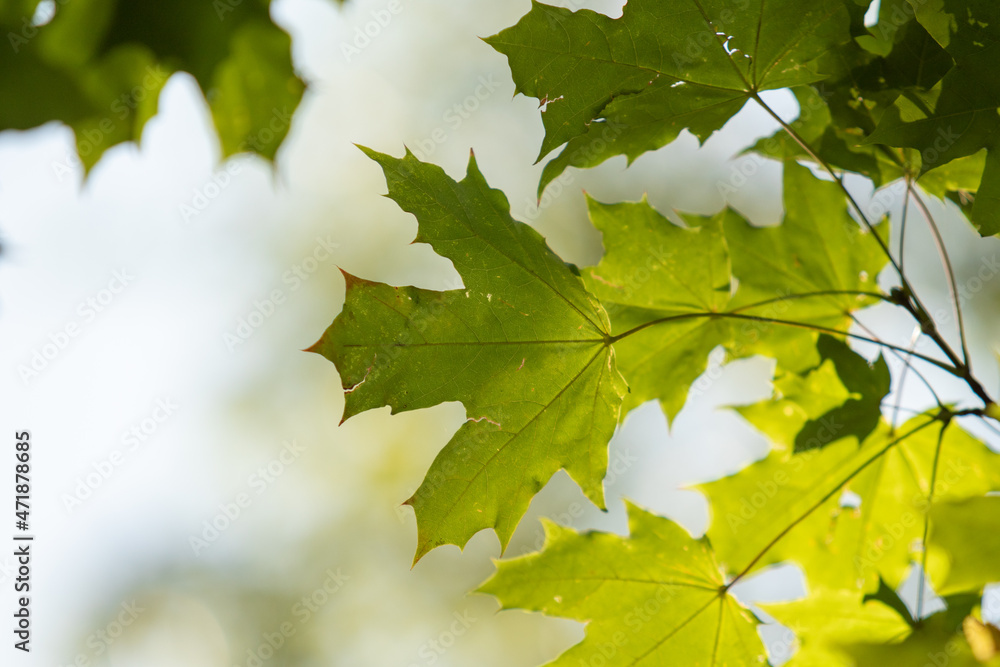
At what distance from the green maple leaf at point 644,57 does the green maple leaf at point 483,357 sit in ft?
0.57

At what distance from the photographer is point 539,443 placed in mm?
1177

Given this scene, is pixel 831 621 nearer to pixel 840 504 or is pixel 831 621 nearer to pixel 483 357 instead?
pixel 840 504

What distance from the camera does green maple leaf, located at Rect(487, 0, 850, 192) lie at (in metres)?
1.08

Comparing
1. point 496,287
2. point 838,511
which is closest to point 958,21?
point 496,287

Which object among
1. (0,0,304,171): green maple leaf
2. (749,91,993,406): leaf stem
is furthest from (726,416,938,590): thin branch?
(0,0,304,171): green maple leaf

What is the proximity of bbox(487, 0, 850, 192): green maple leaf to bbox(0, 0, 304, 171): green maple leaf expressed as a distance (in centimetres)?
43

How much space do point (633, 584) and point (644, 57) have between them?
105cm

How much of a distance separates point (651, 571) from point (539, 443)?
437 millimetres

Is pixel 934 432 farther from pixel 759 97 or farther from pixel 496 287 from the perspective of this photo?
pixel 496 287

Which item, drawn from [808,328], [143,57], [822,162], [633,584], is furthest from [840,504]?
[143,57]

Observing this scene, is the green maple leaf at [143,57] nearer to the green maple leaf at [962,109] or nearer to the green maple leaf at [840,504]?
the green maple leaf at [962,109]

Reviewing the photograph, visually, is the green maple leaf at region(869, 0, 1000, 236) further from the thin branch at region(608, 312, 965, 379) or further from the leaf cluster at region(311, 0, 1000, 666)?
the thin branch at region(608, 312, 965, 379)

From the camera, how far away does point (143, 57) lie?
122 centimetres

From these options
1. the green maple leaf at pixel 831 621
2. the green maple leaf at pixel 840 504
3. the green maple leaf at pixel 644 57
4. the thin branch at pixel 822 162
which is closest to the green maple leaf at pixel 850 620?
the green maple leaf at pixel 831 621
